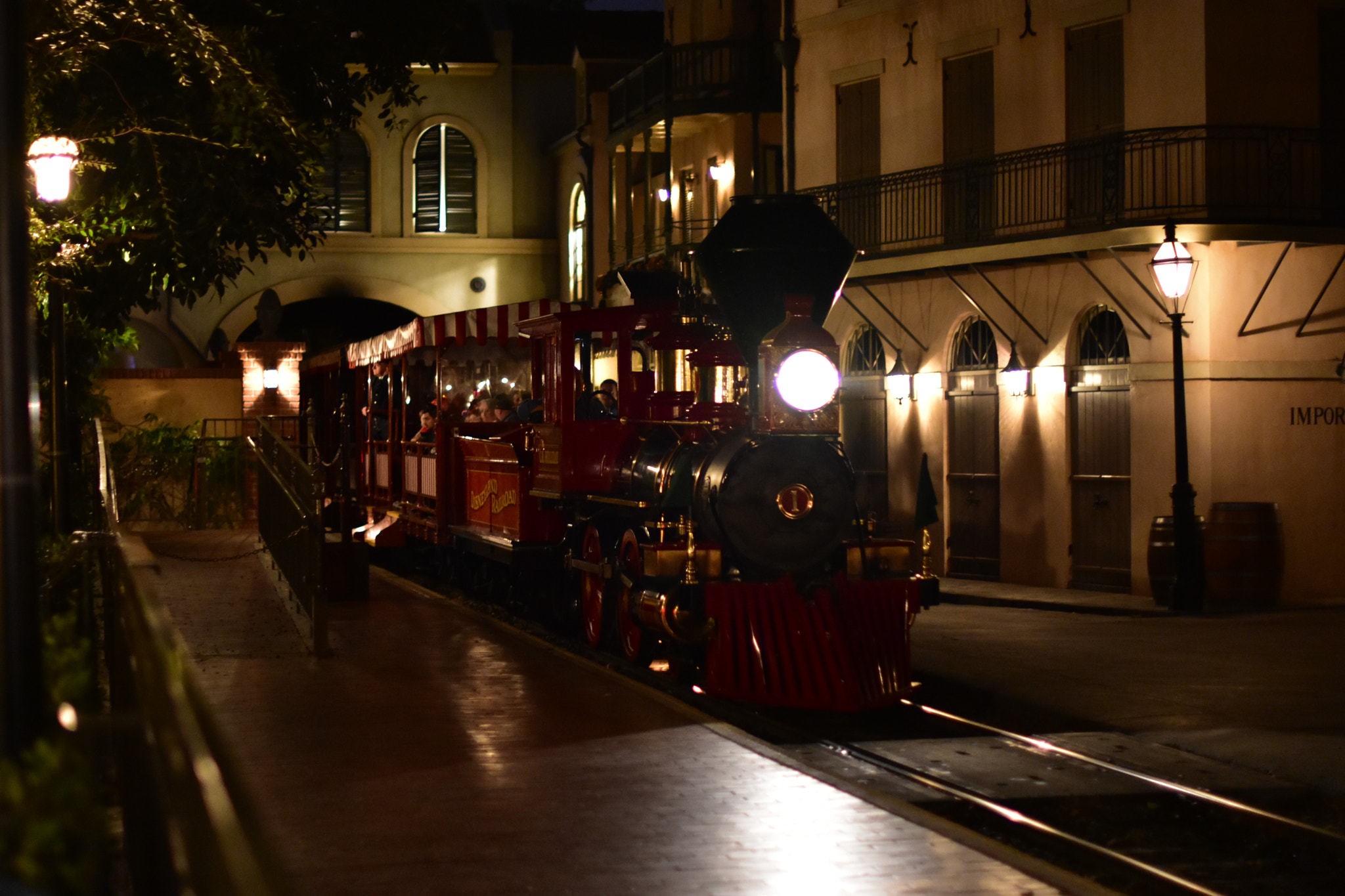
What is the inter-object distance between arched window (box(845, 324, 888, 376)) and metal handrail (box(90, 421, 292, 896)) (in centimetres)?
1667

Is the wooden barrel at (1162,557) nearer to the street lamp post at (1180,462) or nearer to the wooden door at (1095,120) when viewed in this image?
the street lamp post at (1180,462)

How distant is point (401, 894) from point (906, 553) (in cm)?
647

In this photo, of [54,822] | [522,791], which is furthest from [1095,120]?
[54,822]

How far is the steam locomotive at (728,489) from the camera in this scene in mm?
10625

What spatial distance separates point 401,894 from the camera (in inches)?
218

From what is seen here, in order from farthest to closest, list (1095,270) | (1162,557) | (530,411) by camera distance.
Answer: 1. (1095,270)
2. (1162,557)
3. (530,411)

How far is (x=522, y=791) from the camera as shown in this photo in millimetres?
7172

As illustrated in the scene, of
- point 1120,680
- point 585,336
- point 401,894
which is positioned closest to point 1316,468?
point 1120,680

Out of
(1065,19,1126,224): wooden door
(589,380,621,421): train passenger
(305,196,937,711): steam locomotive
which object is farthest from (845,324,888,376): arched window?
(589,380,621,421): train passenger

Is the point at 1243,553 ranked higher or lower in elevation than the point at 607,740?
higher

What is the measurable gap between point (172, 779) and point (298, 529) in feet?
29.5

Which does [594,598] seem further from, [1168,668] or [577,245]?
[577,245]

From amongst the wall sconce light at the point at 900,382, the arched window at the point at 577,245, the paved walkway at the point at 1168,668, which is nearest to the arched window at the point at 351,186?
the arched window at the point at 577,245

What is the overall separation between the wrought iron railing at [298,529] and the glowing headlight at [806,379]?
3.57 metres
